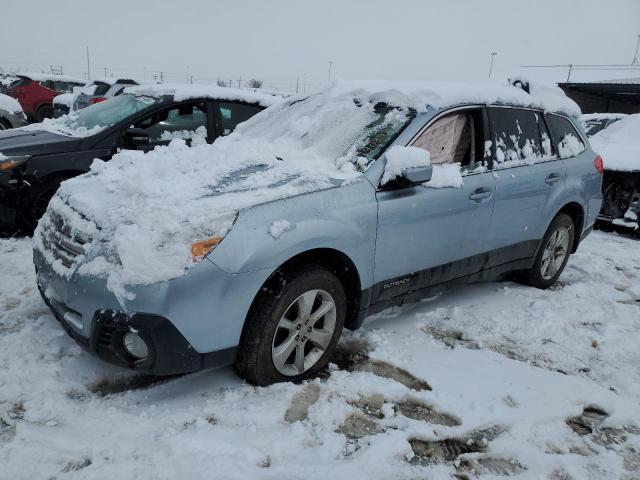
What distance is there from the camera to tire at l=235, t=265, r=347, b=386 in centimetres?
257

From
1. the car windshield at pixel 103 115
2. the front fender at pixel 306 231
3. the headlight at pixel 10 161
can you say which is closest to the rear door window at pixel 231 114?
the car windshield at pixel 103 115

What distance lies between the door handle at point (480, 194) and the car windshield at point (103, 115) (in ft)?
11.3

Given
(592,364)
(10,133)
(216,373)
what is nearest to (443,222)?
(592,364)

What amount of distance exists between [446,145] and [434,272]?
872 millimetres

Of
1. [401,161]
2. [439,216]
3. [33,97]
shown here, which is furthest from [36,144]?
[33,97]

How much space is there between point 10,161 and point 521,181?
4.46 m

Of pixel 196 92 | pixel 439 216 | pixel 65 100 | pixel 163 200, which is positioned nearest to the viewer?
pixel 163 200

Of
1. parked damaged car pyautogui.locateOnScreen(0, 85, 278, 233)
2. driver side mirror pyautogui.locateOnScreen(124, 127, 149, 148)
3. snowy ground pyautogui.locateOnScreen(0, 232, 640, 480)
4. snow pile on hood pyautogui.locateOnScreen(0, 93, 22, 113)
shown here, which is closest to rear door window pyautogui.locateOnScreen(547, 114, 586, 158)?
snowy ground pyautogui.locateOnScreen(0, 232, 640, 480)

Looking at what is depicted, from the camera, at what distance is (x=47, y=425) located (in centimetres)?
231

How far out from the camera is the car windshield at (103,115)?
5211 mm

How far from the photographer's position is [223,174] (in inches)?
116

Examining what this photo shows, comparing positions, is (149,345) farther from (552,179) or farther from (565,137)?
(565,137)

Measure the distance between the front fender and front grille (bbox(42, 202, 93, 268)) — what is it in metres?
0.76

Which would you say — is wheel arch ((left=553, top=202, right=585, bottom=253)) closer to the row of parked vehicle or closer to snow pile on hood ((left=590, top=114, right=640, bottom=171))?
the row of parked vehicle
